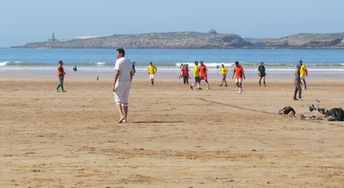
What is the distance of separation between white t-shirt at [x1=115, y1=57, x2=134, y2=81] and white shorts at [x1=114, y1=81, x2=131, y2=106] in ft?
0.34

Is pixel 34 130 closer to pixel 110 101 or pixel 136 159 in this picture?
pixel 136 159

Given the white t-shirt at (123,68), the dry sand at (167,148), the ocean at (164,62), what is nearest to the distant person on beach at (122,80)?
the white t-shirt at (123,68)

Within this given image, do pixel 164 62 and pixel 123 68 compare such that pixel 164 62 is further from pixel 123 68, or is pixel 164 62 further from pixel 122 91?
pixel 123 68

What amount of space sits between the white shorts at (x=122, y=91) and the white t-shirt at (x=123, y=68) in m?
0.10

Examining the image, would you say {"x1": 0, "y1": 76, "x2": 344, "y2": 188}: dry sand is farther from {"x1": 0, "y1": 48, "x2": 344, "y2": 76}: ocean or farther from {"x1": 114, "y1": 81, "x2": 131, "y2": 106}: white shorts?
{"x1": 0, "y1": 48, "x2": 344, "y2": 76}: ocean

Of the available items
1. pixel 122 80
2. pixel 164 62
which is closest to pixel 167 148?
pixel 122 80

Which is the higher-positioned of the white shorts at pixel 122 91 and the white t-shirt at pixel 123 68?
the white t-shirt at pixel 123 68

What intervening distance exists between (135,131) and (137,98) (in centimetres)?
1147

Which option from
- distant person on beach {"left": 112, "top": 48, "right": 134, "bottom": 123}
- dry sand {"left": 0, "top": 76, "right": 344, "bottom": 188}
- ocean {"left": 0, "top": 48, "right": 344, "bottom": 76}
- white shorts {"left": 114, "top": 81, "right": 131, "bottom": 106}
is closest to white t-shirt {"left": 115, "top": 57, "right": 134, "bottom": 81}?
distant person on beach {"left": 112, "top": 48, "right": 134, "bottom": 123}

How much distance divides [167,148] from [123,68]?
14.6 feet

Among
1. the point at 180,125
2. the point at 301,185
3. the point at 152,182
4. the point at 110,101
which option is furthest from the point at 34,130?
the point at 110,101

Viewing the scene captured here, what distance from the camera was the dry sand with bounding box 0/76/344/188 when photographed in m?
9.57

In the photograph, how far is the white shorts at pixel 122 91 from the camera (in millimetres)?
16703

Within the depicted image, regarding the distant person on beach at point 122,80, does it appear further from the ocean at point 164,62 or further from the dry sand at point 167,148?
the ocean at point 164,62
